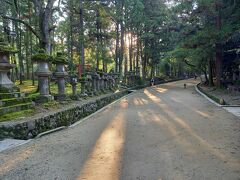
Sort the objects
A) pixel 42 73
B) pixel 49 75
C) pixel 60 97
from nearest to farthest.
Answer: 1. pixel 42 73
2. pixel 49 75
3. pixel 60 97

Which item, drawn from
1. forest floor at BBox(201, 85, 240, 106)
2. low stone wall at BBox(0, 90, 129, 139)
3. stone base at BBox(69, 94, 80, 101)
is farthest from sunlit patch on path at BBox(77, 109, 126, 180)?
forest floor at BBox(201, 85, 240, 106)

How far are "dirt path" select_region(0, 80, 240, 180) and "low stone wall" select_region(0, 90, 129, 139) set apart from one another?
0.41 meters

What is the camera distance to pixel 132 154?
653 centimetres

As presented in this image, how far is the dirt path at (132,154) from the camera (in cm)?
527

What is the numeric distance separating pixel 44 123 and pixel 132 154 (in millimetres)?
3695

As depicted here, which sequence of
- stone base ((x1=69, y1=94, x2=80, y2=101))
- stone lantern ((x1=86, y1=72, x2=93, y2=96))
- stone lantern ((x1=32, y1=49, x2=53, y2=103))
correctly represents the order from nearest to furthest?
stone lantern ((x1=32, y1=49, x2=53, y2=103))
stone base ((x1=69, y1=94, x2=80, y2=101))
stone lantern ((x1=86, y1=72, x2=93, y2=96))

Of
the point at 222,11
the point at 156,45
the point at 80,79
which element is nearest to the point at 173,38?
the point at 156,45

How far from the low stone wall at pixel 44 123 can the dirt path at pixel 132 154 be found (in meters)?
0.41

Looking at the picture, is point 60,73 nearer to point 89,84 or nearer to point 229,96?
point 89,84

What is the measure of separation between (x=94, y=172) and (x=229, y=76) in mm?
29497

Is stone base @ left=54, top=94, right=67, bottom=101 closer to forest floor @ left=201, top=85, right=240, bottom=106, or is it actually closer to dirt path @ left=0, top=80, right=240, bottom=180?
dirt path @ left=0, top=80, right=240, bottom=180

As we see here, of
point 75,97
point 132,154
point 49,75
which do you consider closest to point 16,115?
point 49,75

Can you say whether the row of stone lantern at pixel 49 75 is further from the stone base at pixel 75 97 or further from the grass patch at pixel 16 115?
the grass patch at pixel 16 115

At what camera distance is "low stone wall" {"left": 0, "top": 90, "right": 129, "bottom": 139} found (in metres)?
7.51
